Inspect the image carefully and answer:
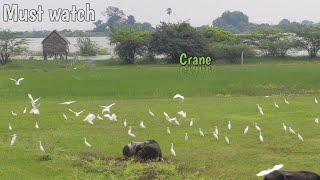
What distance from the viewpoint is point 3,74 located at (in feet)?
164

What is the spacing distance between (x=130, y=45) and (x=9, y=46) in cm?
1443

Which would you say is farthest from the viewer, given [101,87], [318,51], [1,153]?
[318,51]

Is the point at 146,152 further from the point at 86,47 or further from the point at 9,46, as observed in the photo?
the point at 86,47

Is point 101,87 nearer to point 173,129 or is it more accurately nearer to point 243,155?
point 173,129

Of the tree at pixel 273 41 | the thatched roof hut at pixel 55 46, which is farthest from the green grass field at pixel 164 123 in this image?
the thatched roof hut at pixel 55 46

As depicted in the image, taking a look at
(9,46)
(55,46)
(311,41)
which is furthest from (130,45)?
(311,41)

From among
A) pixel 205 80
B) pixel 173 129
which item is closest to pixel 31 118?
pixel 173 129

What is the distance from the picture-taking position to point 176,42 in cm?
6394

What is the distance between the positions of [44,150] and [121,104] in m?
14.3

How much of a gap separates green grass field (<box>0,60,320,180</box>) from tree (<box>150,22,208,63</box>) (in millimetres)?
14782

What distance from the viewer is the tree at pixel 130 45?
2579 inches

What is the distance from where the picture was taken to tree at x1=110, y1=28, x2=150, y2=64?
6550 cm

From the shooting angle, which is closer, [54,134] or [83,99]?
[54,134]

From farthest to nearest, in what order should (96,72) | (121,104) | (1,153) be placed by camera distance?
(96,72) → (121,104) → (1,153)
